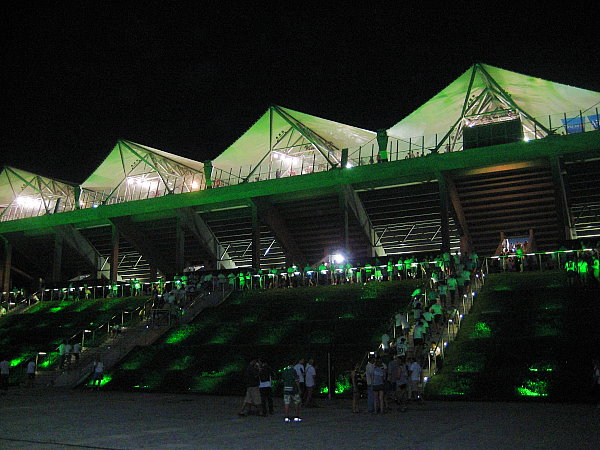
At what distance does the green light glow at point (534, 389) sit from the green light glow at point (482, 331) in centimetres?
327

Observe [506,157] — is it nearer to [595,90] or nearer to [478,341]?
[595,90]

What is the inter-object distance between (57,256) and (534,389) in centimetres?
3732

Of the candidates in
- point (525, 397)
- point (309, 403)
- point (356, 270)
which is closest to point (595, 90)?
point (356, 270)

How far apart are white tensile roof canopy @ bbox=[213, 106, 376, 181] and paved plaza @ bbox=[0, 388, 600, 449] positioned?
73.7 feet

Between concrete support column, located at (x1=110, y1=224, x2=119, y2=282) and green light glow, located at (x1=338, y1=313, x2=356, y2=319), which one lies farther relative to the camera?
concrete support column, located at (x1=110, y1=224, x2=119, y2=282)

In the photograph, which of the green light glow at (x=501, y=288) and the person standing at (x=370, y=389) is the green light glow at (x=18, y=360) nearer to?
the person standing at (x=370, y=389)

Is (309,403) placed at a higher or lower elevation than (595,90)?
lower

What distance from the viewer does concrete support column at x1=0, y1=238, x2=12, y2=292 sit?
44.6 m

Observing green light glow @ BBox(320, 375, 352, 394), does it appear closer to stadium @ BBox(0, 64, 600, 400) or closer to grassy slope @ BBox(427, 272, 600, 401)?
stadium @ BBox(0, 64, 600, 400)

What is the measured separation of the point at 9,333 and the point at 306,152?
760 inches

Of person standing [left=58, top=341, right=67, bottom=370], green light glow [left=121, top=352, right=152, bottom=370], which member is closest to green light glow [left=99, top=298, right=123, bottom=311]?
person standing [left=58, top=341, right=67, bottom=370]

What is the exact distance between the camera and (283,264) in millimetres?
41562

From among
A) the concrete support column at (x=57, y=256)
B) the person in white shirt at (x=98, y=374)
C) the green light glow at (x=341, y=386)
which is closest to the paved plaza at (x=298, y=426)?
the green light glow at (x=341, y=386)

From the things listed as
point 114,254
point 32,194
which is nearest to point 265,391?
point 114,254
